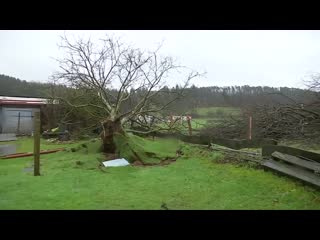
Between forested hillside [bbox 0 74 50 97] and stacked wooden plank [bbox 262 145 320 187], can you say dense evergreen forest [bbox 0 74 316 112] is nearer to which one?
stacked wooden plank [bbox 262 145 320 187]

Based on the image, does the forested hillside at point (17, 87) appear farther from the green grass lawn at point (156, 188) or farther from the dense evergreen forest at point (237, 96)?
the green grass lawn at point (156, 188)

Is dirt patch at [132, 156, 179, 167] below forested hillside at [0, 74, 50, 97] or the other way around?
below

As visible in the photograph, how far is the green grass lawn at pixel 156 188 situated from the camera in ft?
15.7

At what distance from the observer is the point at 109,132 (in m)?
10.2

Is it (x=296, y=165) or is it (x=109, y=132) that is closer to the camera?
(x=296, y=165)

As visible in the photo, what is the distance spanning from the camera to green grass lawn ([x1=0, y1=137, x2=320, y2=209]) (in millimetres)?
4789

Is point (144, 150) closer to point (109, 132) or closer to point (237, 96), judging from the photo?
point (109, 132)

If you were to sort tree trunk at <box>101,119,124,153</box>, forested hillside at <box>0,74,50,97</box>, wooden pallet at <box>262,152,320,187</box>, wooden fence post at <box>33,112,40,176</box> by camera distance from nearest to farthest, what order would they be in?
wooden pallet at <box>262,152,320,187</box> < wooden fence post at <box>33,112,40,176</box> < tree trunk at <box>101,119,124,153</box> < forested hillside at <box>0,74,50,97</box>

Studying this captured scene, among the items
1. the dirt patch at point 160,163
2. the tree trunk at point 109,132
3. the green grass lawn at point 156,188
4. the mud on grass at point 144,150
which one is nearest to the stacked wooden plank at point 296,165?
the green grass lawn at point 156,188

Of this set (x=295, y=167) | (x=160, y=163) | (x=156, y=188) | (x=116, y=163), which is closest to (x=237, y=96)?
(x=160, y=163)

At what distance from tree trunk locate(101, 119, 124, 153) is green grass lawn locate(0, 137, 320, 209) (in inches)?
60.8

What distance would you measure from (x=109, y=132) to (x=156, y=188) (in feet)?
15.3

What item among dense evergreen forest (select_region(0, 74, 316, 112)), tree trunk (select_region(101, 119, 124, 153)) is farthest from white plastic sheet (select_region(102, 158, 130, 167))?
dense evergreen forest (select_region(0, 74, 316, 112))
